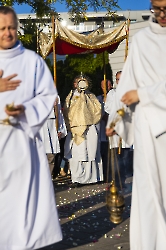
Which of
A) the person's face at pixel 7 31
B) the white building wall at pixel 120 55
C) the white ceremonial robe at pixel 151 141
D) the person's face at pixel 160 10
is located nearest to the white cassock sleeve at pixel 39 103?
the person's face at pixel 7 31

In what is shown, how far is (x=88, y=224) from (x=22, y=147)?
2.35m

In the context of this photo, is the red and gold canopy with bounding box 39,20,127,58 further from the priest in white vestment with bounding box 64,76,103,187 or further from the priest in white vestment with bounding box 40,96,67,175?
the priest in white vestment with bounding box 40,96,67,175

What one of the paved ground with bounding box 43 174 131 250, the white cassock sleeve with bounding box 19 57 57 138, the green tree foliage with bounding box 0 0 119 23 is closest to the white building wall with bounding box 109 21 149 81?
the green tree foliage with bounding box 0 0 119 23

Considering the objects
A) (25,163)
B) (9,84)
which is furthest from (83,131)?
(9,84)

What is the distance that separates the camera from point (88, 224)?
21.7 feet

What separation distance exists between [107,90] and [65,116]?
1.74 m

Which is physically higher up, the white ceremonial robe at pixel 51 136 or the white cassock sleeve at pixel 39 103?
the white cassock sleeve at pixel 39 103

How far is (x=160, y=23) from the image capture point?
432 centimetres

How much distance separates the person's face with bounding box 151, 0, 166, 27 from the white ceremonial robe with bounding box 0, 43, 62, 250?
1.07 m

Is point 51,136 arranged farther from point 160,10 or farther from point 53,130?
point 160,10

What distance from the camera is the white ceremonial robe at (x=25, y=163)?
4.52 meters

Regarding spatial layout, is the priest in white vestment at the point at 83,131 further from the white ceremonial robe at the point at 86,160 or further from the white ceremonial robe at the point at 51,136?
the white ceremonial robe at the point at 51,136

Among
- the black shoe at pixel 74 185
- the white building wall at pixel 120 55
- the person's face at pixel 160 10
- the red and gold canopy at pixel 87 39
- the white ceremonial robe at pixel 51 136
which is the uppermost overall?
the person's face at pixel 160 10

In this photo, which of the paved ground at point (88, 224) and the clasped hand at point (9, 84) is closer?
the clasped hand at point (9, 84)
